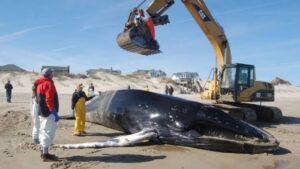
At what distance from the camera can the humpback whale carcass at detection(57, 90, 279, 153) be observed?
10188mm

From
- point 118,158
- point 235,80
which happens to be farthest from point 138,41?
point 118,158

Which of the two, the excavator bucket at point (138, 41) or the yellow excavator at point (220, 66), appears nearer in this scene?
the excavator bucket at point (138, 41)

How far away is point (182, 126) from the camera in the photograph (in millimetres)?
10992

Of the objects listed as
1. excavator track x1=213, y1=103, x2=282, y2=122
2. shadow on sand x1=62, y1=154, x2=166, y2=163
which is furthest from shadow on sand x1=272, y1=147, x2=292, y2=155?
excavator track x1=213, y1=103, x2=282, y2=122

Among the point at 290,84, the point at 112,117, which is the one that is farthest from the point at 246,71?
the point at 290,84

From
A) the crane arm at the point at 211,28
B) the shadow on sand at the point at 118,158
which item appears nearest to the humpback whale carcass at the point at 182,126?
the shadow on sand at the point at 118,158

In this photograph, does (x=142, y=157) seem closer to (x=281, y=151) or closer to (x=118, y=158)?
(x=118, y=158)

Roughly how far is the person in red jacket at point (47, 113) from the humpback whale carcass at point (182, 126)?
139cm

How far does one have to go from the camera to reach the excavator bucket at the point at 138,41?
56.1 feet

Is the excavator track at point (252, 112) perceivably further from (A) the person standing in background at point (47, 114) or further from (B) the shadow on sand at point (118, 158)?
(A) the person standing in background at point (47, 114)

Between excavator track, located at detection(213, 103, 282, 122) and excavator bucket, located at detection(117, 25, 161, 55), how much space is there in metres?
3.79

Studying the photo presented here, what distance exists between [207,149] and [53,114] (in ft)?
12.0

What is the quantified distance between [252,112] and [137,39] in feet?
18.4

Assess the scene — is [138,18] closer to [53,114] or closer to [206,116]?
[206,116]
